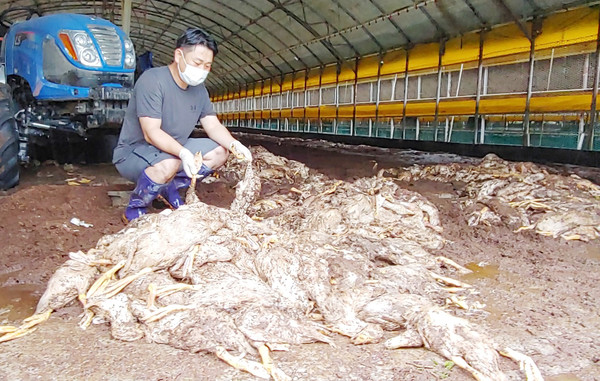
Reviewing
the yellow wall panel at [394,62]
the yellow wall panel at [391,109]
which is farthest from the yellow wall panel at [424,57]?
the yellow wall panel at [391,109]

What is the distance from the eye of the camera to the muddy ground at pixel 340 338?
73.5 inches

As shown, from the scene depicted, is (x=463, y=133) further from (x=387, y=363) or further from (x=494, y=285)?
(x=387, y=363)

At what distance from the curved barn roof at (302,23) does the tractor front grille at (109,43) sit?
753 cm

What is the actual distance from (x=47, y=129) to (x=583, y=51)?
8699 mm

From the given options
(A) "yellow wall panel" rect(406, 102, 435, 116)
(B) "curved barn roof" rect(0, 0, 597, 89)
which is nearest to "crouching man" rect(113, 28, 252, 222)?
(B) "curved barn roof" rect(0, 0, 597, 89)

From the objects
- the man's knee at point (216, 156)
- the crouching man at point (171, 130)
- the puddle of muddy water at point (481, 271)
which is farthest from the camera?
the man's knee at point (216, 156)

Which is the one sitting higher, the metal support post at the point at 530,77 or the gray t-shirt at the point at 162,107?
the metal support post at the point at 530,77

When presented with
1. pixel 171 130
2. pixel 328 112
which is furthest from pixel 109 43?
pixel 328 112

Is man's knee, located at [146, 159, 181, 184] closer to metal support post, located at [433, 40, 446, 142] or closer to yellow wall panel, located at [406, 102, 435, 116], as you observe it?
metal support post, located at [433, 40, 446, 142]

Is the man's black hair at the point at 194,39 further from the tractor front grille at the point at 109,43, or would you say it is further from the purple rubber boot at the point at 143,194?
the tractor front grille at the point at 109,43

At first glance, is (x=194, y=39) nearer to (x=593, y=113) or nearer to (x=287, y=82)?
(x=593, y=113)

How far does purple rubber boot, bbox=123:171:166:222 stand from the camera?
12.4 feet

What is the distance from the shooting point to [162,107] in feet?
12.4

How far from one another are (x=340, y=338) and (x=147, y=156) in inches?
93.6
